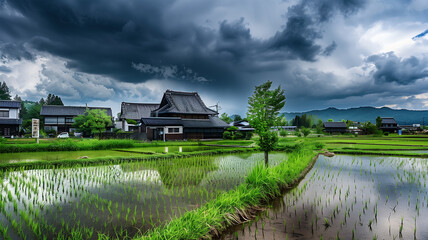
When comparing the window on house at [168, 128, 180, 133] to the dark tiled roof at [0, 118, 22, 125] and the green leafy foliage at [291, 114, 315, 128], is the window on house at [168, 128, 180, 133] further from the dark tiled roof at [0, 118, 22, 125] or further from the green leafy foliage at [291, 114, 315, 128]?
the green leafy foliage at [291, 114, 315, 128]

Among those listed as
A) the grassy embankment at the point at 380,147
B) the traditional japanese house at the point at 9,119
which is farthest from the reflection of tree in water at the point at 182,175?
the traditional japanese house at the point at 9,119

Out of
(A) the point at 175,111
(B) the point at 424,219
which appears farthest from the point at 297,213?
(A) the point at 175,111

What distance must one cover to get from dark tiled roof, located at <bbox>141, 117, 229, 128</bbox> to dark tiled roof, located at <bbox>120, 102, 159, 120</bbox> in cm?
1536

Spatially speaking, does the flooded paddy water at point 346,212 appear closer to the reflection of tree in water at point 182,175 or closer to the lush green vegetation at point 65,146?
the reflection of tree in water at point 182,175

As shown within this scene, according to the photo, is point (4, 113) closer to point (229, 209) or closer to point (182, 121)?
point (182, 121)

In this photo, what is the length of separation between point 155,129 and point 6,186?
22.8m

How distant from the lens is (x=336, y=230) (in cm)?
423

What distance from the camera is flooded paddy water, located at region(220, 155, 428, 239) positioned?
416 cm

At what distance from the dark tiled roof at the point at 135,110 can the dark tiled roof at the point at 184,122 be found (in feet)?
50.4

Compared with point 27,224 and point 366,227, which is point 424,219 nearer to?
point 366,227

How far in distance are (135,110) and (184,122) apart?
1786 cm

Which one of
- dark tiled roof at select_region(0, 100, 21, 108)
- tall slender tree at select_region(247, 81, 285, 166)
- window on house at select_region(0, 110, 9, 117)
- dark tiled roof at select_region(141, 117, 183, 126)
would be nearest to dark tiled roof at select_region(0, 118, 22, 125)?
window on house at select_region(0, 110, 9, 117)

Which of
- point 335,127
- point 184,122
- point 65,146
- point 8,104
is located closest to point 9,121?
point 8,104

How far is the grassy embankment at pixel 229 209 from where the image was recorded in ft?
12.1
